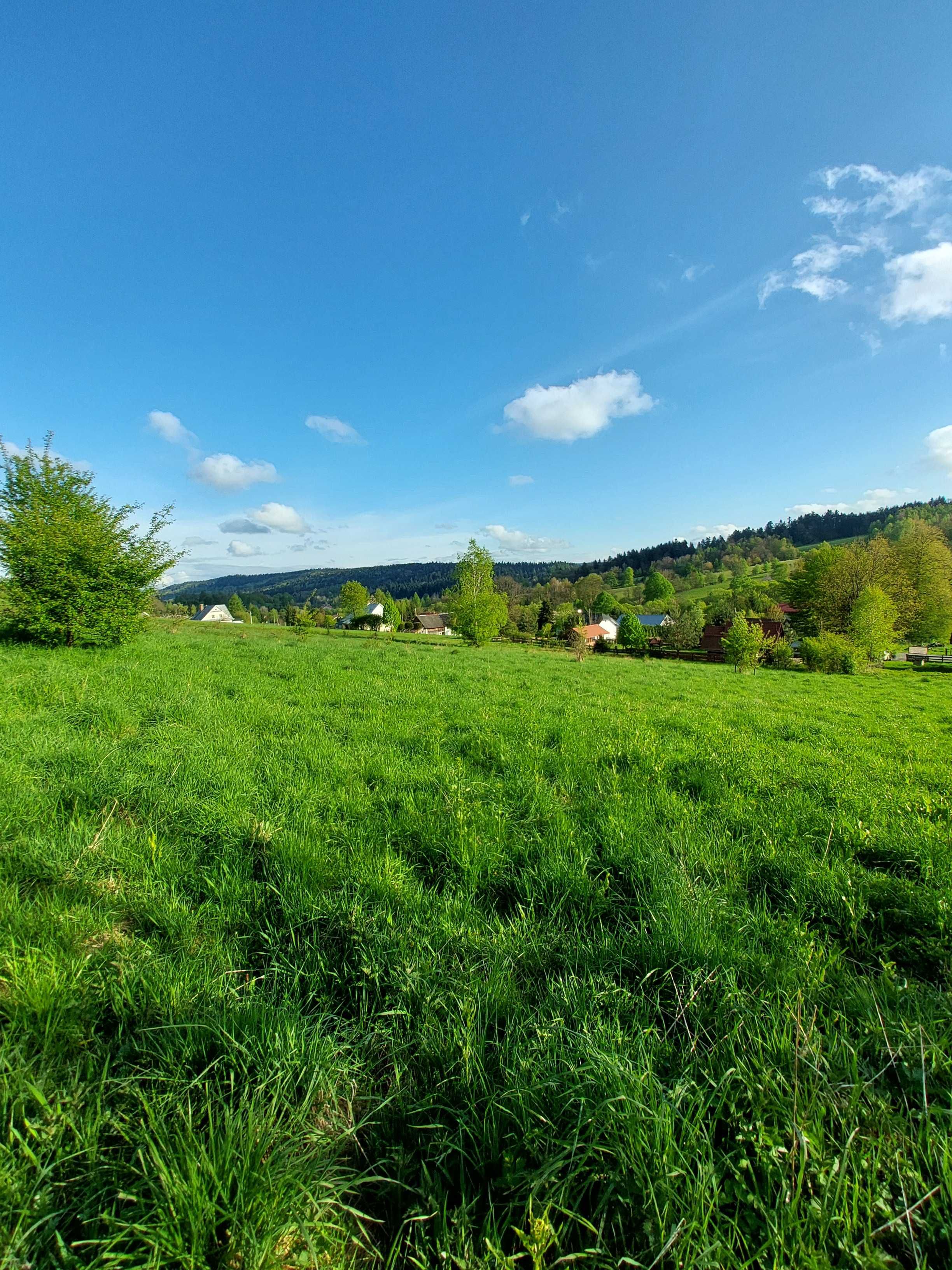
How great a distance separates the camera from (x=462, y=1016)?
1979 millimetres

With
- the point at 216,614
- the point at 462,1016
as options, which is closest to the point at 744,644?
the point at 462,1016

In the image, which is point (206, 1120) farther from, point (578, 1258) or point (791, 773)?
point (791, 773)

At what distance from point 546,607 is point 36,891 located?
92.7 m

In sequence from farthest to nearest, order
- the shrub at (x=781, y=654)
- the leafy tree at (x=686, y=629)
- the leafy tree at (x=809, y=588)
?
1. the leafy tree at (x=686, y=629)
2. the leafy tree at (x=809, y=588)
3. the shrub at (x=781, y=654)

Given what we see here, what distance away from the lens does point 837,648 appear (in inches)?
1218

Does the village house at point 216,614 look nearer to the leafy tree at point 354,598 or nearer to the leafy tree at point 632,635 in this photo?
the leafy tree at point 354,598

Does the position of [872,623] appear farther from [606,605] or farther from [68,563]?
[606,605]

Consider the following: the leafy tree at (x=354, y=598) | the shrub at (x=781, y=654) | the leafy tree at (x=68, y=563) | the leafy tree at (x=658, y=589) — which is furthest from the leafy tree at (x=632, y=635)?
the leafy tree at (x=68, y=563)

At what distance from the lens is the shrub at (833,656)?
99.8ft

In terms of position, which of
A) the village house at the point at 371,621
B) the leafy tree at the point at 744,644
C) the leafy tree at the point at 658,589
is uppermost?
the leafy tree at the point at 658,589

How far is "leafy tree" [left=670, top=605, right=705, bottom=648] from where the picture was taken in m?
66.6

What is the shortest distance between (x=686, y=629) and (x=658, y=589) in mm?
39468

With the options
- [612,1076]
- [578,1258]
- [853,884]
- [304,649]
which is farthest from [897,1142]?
[304,649]

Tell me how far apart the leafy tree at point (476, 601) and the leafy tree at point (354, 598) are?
117 feet
